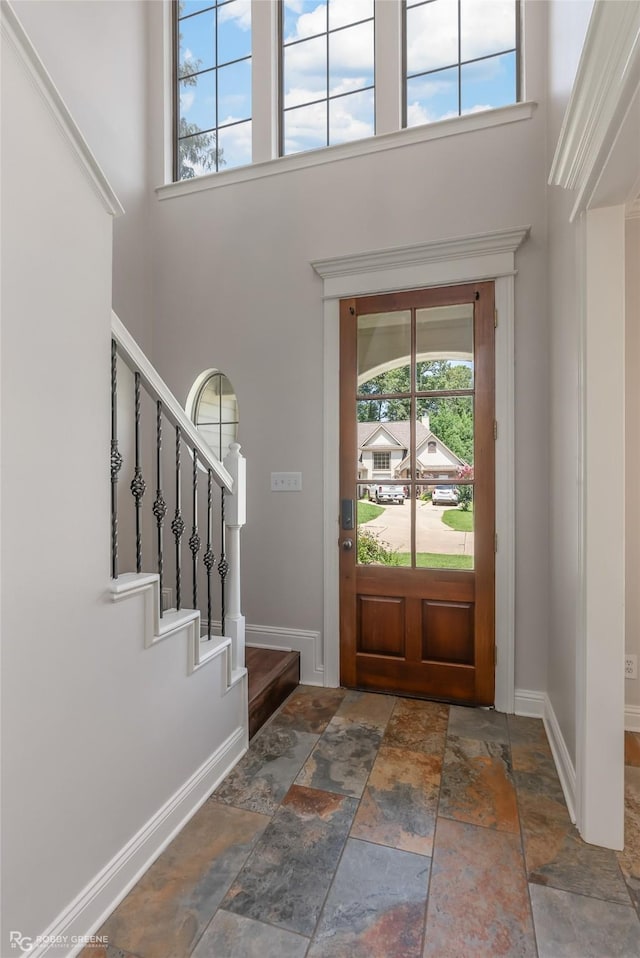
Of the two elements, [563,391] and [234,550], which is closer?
[563,391]

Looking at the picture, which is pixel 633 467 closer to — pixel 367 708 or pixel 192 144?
pixel 367 708

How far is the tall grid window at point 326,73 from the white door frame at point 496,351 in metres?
0.91

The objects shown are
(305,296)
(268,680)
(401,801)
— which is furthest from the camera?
(305,296)

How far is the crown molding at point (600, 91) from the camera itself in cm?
112

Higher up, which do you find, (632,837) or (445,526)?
(445,526)

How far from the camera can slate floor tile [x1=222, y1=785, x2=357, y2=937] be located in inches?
52.2

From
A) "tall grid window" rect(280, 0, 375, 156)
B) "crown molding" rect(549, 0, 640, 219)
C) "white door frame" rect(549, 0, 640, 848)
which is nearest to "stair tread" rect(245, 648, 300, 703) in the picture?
"white door frame" rect(549, 0, 640, 848)

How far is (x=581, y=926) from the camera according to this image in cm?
128

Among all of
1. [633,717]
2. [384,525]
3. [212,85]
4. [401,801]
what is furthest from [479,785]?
[212,85]

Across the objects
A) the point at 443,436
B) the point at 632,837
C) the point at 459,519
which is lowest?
the point at 632,837

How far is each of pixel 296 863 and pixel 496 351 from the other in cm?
236

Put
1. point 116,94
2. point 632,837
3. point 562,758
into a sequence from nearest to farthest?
1. point 632,837
2. point 562,758
3. point 116,94

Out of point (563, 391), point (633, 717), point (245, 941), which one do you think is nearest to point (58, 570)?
point (245, 941)

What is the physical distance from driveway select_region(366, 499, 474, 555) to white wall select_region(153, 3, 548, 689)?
313mm
